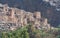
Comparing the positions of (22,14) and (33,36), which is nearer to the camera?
(33,36)

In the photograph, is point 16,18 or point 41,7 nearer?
point 16,18

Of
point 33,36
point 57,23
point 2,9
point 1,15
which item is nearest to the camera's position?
point 33,36

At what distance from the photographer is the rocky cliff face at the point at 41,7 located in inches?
4259

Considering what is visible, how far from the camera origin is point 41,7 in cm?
10975

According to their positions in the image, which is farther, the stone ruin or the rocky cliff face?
the rocky cliff face

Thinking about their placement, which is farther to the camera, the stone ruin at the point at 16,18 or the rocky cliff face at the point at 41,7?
the rocky cliff face at the point at 41,7

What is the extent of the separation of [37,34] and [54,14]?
4787cm

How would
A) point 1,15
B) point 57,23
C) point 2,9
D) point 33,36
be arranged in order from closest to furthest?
point 33,36 → point 1,15 → point 2,9 → point 57,23

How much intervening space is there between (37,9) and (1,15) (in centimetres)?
3438

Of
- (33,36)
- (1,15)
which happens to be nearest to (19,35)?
(33,36)

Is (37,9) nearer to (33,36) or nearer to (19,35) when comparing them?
(33,36)

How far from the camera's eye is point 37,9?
112312 mm

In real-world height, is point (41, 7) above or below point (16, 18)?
above

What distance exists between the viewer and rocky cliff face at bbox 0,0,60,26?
108188mm
